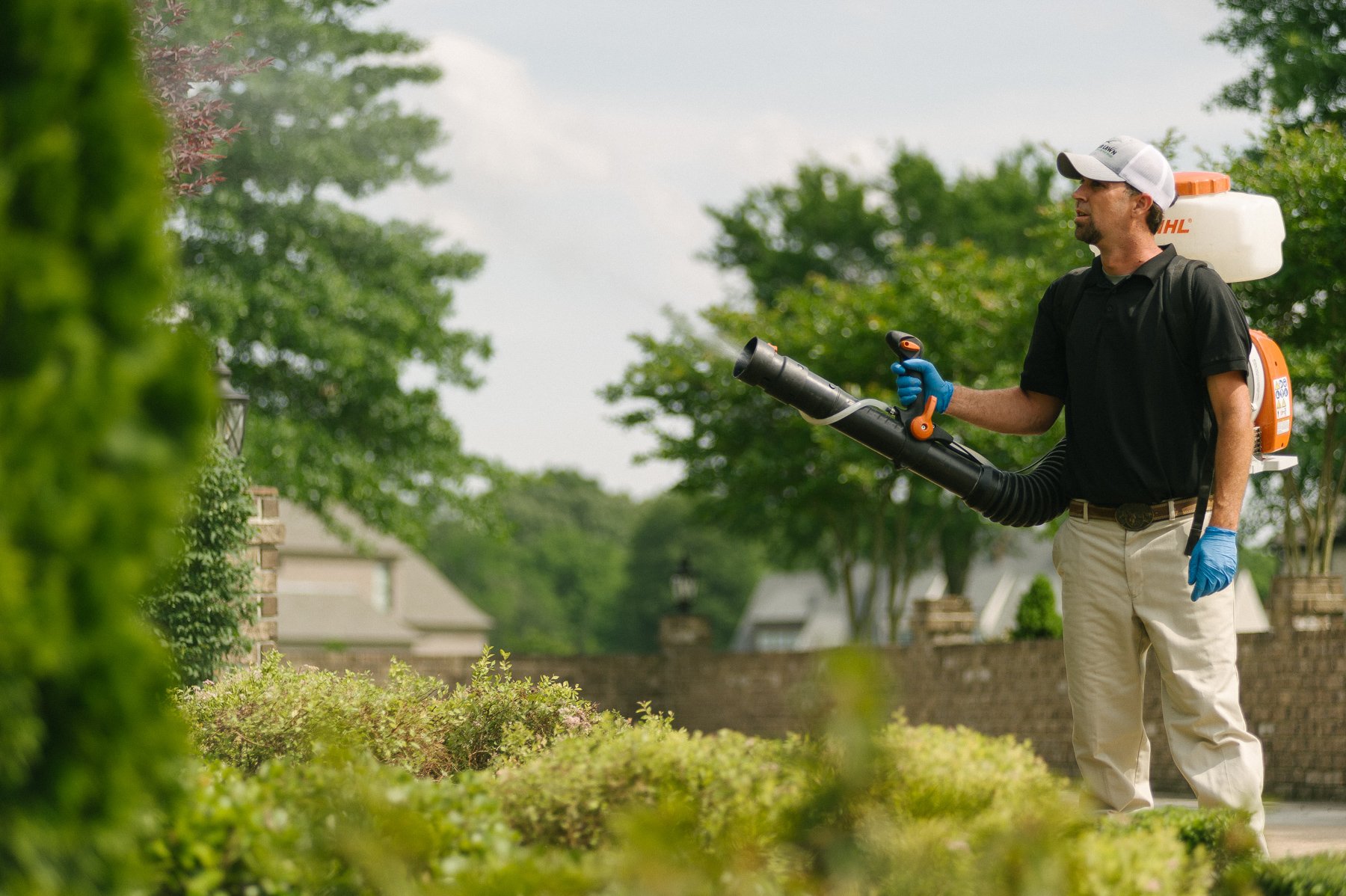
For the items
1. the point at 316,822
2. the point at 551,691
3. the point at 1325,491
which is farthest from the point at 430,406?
the point at 316,822

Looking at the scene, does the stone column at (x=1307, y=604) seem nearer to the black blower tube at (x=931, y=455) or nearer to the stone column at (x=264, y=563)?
the stone column at (x=264, y=563)

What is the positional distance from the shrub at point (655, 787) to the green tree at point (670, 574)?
212ft

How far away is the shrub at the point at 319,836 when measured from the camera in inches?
106

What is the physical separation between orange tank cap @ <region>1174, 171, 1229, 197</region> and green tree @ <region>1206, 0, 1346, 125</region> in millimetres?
14305

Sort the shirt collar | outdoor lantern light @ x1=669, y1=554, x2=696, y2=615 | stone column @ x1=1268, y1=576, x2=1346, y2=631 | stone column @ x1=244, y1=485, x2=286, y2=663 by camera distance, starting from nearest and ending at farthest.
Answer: the shirt collar → stone column @ x1=244, y1=485, x2=286, y2=663 → stone column @ x1=1268, y1=576, x2=1346, y2=631 → outdoor lantern light @ x1=669, y1=554, x2=696, y2=615

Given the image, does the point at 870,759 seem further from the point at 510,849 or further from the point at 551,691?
the point at 551,691

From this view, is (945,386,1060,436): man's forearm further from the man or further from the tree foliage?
the tree foliage

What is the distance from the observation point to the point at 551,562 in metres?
87.8

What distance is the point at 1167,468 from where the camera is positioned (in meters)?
4.08

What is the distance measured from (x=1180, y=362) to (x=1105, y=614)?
749 millimetres

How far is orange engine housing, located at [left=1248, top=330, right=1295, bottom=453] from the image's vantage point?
4301 millimetres

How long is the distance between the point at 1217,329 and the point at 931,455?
0.88m

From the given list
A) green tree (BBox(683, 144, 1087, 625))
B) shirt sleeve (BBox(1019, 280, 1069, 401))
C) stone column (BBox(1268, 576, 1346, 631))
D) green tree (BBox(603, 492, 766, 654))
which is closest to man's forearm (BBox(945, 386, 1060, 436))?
shirt sleeve (BBox(1019, 280, 1069, 401))

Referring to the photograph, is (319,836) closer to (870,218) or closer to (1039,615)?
(1039,615)
